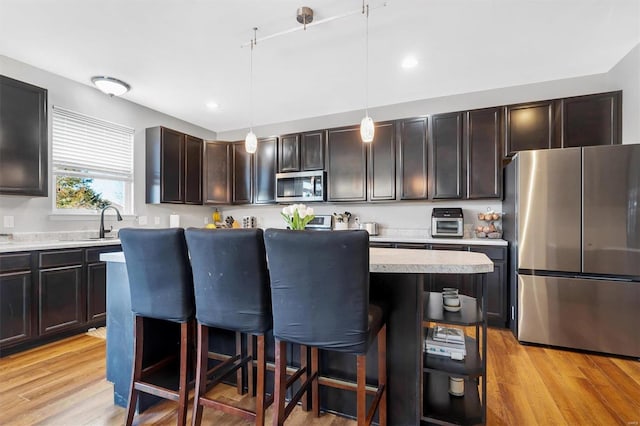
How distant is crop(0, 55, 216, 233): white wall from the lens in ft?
9.46

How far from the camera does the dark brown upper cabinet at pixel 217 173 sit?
15.5ft

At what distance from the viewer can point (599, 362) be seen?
2.44 meters

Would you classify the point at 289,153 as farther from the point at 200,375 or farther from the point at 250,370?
the point at 200,375

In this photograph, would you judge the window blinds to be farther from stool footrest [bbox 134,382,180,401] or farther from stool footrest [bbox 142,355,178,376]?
stool footrest [bbox 134,382,180,401]

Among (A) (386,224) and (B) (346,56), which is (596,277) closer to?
(A) (386,224)

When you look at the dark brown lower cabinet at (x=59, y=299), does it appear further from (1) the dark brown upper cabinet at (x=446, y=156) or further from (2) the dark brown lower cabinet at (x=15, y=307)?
(1) the dark brown upper cabinet at (x=446, y=156)

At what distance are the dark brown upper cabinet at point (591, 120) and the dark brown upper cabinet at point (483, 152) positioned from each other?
1.95 ft

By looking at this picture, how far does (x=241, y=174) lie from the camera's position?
15.9ft

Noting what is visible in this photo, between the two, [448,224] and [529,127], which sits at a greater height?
[529,127]

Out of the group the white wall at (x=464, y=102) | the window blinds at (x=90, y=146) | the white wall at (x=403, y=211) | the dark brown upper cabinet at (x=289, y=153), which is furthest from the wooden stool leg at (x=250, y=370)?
the white wall at (x=464, y=102)

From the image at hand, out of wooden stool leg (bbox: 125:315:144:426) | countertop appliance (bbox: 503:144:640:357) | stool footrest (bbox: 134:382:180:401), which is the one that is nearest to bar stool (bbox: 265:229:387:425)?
stool footrest (bbox: 134:382:180:401)

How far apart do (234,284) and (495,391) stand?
1.92 meters

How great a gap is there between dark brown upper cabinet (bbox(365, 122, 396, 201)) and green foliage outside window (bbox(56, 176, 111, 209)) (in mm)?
3374

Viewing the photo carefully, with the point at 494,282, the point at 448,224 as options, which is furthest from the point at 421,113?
the point at 494,282
